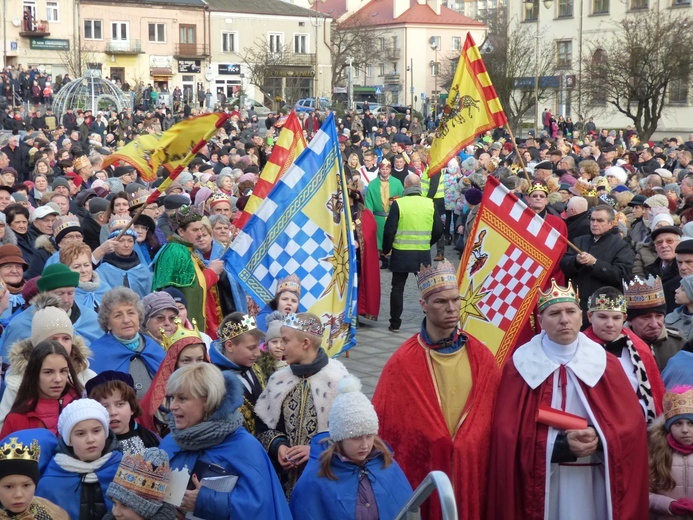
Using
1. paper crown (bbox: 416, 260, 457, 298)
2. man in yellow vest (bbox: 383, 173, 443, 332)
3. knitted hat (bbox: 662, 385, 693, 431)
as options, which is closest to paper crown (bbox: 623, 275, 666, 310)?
knitted hat (bbox: 662, 385, 693, 431)

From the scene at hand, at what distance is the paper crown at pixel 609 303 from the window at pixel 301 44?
80195 millimetres

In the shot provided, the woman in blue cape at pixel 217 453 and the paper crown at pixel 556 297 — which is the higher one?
the paper crown at pixel 556 297

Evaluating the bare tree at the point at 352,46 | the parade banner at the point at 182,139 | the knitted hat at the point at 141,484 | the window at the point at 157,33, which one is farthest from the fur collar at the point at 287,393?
the window at the point at 157,33

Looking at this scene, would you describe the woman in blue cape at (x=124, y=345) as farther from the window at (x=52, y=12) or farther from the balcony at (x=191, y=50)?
the balcony at (x=191, y=50)

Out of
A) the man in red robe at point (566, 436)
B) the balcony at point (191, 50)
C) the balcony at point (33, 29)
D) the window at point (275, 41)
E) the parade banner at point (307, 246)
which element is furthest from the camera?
the window at point (275, 41)

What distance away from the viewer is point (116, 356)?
257 inches

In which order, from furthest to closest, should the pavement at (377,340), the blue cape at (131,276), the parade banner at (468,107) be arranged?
the pavement at (377,340) < the parade banner at (468,107) < the blue cape at (131,276)

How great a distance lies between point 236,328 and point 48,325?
1159 mm

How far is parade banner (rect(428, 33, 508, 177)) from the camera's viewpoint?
32.3ft

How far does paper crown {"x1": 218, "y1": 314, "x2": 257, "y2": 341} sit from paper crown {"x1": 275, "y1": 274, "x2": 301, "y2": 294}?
187 cm

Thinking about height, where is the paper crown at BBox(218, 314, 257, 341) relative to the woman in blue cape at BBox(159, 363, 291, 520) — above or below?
above

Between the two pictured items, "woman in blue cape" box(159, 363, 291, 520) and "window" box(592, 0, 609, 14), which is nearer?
"woman in blue cape" box(159, 363, 291, 520)

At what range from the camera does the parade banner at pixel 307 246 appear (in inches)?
319

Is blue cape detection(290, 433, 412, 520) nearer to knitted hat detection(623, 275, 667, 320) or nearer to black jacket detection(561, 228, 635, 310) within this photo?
knitted hat detection(623, 275, 667, 320)
